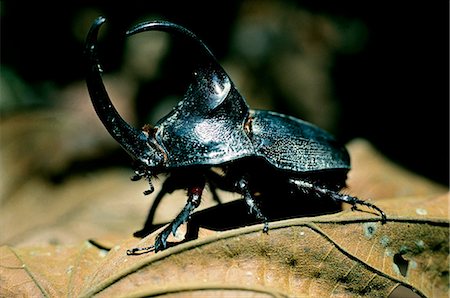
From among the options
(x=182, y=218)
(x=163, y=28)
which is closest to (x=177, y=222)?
(x=182, y=218)

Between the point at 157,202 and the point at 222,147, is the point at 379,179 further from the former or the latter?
the point at 157,202

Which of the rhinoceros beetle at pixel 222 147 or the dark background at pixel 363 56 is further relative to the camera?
the dark background at pixel 363 56

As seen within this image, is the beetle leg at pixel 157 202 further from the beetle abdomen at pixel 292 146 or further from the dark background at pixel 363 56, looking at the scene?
the dark background at pixel 363 56

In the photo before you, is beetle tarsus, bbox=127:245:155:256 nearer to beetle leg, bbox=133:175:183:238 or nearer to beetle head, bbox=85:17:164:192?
beetle leg, bbox=133:175:183:238

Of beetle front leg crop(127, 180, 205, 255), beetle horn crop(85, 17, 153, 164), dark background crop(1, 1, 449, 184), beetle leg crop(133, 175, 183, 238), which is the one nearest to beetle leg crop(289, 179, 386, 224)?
beetle front leg crop(127, 180, 205, 255)

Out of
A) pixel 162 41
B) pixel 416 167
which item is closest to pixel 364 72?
pixel 416 167

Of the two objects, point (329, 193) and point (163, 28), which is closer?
point (163, 28)

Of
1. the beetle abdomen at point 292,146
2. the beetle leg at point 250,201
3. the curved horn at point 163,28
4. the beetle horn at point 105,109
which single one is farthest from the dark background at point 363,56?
the beetle horn at point 105,109
